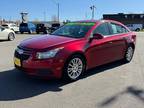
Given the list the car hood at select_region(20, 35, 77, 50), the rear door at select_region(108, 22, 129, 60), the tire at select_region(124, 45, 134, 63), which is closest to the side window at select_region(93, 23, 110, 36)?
the rear door at select_region(108, 22, 129, 60)

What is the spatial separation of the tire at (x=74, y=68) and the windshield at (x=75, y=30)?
74cm

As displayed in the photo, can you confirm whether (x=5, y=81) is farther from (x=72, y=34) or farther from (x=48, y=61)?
(x=72, y=34)

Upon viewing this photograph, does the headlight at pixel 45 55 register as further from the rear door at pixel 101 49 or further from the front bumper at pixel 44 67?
the rear door at pixel 101 49

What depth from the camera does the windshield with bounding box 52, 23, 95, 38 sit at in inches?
279

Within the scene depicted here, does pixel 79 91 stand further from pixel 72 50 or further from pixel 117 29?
pixel 117 29

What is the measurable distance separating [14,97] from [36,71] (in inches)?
36.9

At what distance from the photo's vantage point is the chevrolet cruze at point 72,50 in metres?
6.00

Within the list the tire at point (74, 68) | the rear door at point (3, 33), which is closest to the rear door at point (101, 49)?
the tire at point (74, 68)

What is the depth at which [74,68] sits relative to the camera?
6.49 m

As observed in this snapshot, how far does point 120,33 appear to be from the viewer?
333 inches

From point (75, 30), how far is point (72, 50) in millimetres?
1270

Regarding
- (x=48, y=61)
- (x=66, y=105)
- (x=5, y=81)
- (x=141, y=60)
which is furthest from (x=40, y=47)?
(x=141, y=60)

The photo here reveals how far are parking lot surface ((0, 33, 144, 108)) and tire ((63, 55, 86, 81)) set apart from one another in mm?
173

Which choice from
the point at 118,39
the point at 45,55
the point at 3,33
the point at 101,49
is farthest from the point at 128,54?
the point at 3,33
